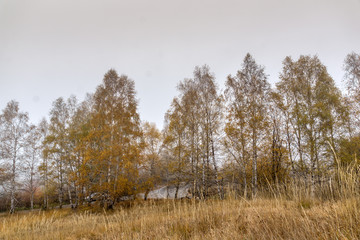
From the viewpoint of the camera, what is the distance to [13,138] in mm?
16656

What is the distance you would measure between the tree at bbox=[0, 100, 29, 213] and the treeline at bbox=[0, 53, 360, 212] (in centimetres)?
7

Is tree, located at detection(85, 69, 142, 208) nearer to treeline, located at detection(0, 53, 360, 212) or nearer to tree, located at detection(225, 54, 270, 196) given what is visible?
treeline, located at detection(0, 53, 360, 212)

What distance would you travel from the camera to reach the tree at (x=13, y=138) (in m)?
15.7

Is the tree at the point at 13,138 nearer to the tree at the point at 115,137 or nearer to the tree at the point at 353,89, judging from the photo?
the tree at the point at 115,137

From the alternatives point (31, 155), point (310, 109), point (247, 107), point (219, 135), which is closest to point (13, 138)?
point (31, 155)

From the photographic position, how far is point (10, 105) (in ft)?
58.1

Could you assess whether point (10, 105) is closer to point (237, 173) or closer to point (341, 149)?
point (237, 173)

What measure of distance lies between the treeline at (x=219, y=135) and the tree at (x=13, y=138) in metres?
0.07

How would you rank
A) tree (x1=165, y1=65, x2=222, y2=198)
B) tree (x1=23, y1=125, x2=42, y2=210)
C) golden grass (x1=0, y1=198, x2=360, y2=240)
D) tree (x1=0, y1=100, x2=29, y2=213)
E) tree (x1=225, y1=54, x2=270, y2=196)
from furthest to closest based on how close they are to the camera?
tree (x1=23, y1=125, x2=42, y2=210), tree (x1=0, y1=100, x2=29, y2=213), tree (x1=165, y1=65, x2=222, y2=198), tree (x1=225, y1=54, x2=270, y2=196), golden grass (x1=0, y1=198, x2=360, y2=240)

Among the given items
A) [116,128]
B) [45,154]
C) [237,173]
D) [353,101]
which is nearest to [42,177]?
[45,154]

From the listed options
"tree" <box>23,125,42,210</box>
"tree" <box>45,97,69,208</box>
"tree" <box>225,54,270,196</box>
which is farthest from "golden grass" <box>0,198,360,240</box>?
"tree" <box>23,125,42,210</box>

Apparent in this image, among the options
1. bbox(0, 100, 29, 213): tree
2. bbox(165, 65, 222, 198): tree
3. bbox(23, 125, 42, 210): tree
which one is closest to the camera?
bbox(165, 65, 222, 198): tree

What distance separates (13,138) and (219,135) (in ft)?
63.3

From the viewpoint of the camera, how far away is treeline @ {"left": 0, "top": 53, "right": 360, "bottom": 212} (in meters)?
12.2
